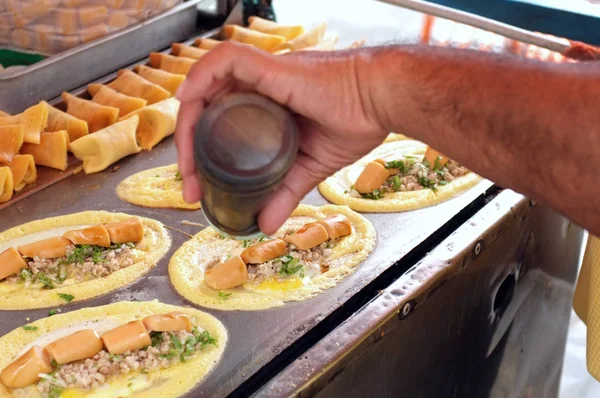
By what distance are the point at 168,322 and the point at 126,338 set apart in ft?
0.44

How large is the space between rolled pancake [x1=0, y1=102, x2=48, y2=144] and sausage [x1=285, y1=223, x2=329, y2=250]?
4.22 ft

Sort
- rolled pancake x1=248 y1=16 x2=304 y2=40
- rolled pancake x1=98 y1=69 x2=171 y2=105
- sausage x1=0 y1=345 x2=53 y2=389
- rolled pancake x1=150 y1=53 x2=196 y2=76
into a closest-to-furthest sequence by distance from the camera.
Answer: sausage x1=0 y1=345 x2=53 y2=389, rolled pancake x1=98 y1=69 x2=171 y2=105, rolled pancake x1=150 y1=53 x2=196 y2=76, rolled pancake x1=248 y1=16 x2=304 y2=40

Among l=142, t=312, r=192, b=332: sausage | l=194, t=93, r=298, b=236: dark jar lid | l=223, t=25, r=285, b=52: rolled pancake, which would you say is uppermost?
l=194, t=93, r=298, b=236: dark jar lid

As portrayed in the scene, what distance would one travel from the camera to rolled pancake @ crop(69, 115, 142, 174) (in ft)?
10.4

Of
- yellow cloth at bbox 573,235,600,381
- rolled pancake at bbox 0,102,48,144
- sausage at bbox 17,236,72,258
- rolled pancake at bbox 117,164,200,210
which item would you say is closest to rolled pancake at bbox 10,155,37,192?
rolled pancake at bbox 0,102,48,144

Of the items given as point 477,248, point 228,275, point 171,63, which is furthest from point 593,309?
point 171,63

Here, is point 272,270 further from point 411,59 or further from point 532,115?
point 532,115

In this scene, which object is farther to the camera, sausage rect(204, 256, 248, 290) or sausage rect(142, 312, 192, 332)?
sausage rect(204, 256, 248, 290)

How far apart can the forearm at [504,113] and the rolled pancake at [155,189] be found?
1486 mm

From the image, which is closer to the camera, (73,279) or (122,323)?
(122,323)

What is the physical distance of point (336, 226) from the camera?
2.75m

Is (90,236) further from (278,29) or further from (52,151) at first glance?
(278,29)

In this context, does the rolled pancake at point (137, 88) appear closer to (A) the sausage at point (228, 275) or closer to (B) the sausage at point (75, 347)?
(A) the sausage at point (228, 275)

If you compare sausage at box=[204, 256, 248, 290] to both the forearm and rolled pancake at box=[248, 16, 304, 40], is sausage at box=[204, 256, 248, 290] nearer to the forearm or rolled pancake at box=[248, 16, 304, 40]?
the forearm
